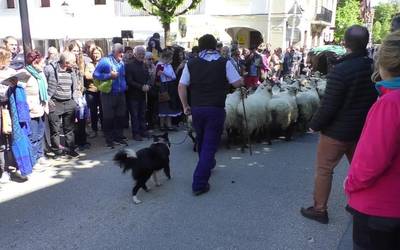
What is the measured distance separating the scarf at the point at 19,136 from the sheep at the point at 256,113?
3247mm

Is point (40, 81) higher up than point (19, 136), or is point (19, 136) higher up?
point (40, 81)

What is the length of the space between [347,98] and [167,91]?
5.42 metres

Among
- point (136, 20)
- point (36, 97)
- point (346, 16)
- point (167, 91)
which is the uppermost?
point (346, 16)

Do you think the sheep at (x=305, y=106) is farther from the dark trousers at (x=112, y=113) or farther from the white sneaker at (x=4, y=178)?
the white sneaker at (x=4, y=178)

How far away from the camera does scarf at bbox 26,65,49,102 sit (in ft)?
19.2

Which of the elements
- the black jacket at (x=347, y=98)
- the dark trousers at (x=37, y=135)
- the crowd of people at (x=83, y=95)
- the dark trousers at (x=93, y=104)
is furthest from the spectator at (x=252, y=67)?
the black jacket at (x=347, y=98)

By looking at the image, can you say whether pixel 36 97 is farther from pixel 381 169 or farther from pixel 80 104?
pixel 381 169

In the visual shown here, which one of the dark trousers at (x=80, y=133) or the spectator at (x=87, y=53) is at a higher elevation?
the spectator at (x=87, y=53)

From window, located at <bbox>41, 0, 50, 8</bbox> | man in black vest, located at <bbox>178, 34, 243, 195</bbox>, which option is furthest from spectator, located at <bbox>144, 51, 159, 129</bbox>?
window, located at <bbox>41, 0, 50, 8</bbox>

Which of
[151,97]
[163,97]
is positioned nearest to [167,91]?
[163,97]

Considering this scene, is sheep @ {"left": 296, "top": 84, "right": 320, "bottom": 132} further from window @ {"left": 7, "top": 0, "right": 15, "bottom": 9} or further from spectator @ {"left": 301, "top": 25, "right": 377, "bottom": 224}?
window @ {"left": 7, "top": 0, "right": 15, "bottom": 9}

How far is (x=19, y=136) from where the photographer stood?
→ 5.46 metres

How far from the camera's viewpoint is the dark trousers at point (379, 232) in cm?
211

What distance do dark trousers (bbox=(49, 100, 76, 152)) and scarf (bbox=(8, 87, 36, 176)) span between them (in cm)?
83
